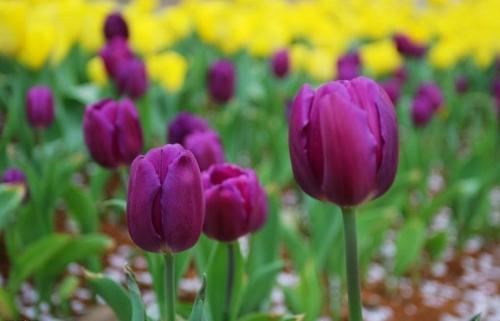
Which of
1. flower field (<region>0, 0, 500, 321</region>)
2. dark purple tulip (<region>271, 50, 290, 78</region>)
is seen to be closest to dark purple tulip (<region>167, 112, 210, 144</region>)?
flower field (<region>0, 0, 500, 321</region>)

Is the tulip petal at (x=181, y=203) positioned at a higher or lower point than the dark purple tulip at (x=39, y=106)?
higher

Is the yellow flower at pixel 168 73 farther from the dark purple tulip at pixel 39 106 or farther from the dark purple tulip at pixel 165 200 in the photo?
the dark purple tulip at pixel 165 200

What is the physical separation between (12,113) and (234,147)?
1.94 ft

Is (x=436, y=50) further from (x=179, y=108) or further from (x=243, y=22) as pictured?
(x=179, y=108)

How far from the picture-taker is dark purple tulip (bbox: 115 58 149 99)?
71.5 inches

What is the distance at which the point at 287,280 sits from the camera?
210cm

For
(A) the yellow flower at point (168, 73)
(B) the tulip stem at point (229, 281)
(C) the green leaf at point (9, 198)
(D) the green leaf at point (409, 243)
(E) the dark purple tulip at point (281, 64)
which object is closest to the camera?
(B) the tulip stem at point (229, 281)

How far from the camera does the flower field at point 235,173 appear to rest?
805mm

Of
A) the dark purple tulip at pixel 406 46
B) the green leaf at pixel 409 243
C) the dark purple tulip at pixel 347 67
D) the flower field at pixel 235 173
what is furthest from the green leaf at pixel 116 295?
the dark purple tulip at pixel 406 46

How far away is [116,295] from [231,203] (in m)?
0.19

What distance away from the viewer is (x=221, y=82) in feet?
7.03

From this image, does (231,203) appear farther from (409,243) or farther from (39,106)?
(409,243)

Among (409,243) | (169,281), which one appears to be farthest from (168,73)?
(169,281)

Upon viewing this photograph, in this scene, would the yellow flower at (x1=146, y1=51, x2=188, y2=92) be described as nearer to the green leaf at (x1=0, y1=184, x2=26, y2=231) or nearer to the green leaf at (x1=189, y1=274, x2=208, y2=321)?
the green leaf at (x1=0, y1=184, x2=26, y2=231)
